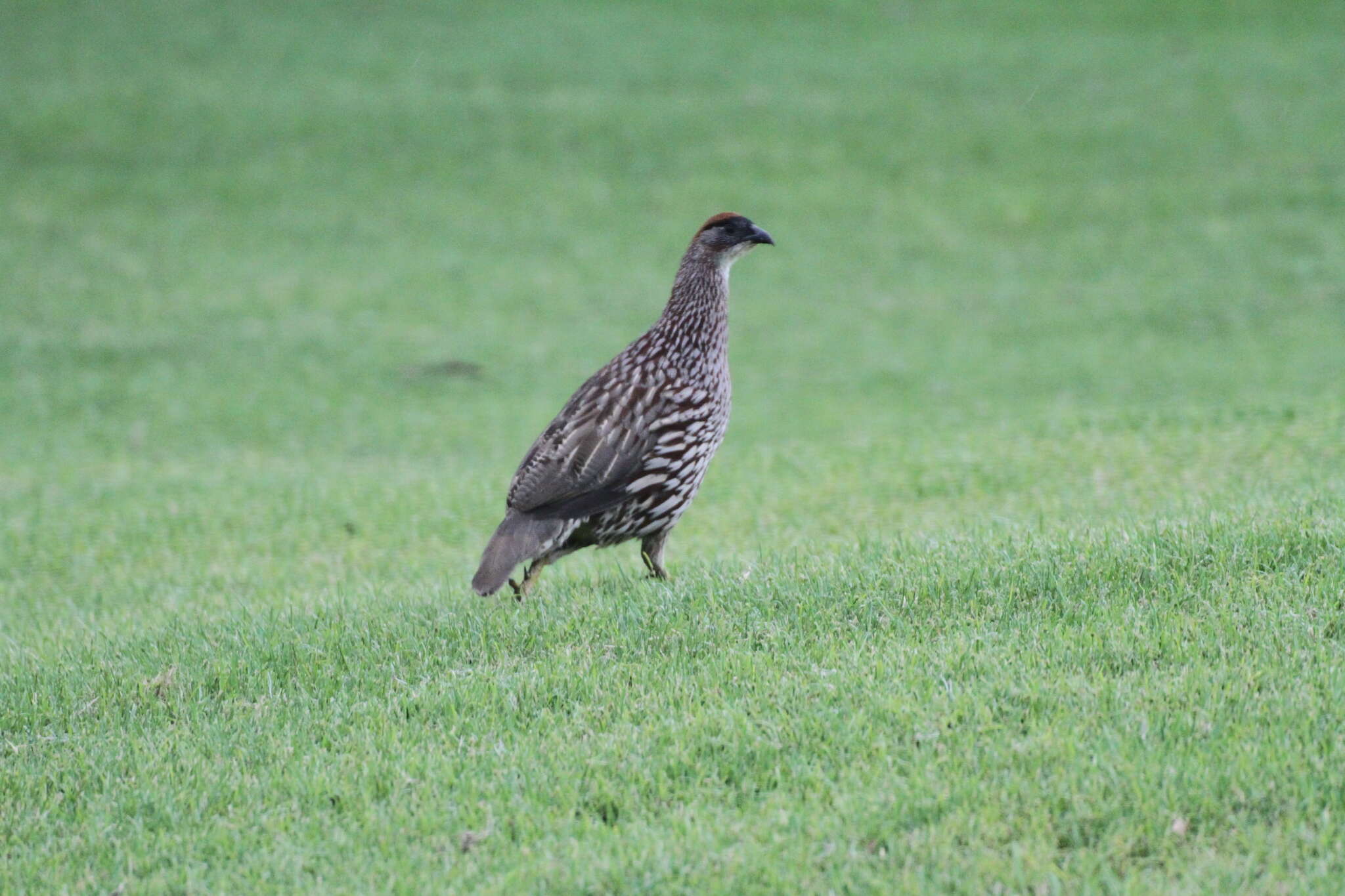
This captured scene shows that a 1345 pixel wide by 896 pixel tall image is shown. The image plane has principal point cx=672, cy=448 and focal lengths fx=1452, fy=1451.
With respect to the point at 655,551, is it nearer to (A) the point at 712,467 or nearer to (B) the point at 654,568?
(B) the point at 654,568

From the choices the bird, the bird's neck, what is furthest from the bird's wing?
the bird's neck

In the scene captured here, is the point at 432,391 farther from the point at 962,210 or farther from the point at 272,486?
the point at 962,210

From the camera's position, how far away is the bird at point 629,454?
6.87 metres

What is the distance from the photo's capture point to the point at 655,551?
7375 mm

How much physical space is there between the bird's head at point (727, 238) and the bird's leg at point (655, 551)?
1565 mm

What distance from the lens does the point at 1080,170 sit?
2275cm

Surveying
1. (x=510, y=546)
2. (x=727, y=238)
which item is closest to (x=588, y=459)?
(x=510, y=546)

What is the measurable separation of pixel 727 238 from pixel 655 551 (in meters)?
1.77

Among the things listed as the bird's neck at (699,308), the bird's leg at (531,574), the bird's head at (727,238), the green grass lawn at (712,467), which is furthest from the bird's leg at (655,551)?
the bird's head at (727,238)

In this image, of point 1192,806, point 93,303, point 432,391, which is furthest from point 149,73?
point 1192,806

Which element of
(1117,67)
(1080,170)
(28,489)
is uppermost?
(1117,67)

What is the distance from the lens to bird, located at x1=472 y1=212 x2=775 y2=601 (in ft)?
22.5

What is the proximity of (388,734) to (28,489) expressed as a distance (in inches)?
338

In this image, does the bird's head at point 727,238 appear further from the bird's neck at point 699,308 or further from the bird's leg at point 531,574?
the bird's leg at point 531,574
